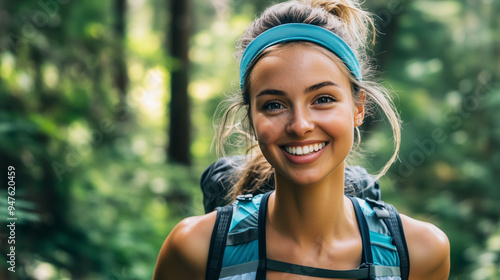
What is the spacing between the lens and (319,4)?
2428 millimetres

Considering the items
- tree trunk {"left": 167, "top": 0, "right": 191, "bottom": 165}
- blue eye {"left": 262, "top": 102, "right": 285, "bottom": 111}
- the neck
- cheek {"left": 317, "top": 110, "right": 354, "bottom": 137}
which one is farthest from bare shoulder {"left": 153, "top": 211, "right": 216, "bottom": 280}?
tree trunk {"left": 167, "top": 0, "right": 191, "bottom": 165}

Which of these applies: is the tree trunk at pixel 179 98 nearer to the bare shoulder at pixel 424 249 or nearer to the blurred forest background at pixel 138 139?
the blurred forest background at pixel 138 139

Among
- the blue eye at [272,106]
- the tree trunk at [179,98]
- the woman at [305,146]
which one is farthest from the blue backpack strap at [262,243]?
the tree trunk at [179,98]

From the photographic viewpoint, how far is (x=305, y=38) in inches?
83.8

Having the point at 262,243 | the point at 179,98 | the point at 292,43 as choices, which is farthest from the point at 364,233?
the point at 179,98

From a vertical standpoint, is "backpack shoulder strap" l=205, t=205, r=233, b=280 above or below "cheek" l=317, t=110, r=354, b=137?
below

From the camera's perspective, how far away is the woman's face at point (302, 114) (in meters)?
2.05

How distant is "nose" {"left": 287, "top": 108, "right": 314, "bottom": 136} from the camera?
6.61 feet

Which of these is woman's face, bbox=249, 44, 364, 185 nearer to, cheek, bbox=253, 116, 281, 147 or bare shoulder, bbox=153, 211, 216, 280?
cheek, bbox=253, 116, 281, 147

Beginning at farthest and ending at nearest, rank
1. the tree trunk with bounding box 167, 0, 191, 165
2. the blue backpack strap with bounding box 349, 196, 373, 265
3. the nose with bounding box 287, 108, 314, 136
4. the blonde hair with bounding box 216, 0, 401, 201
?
the tree trunk with bounding box 167, 0, 191, 165
the blonde hair with bounding box 216, 0, 401, 201
the blue backpack strap with bounding box 349, 196, 373, 265
the nose with bounding box 287, 108, 314, 136

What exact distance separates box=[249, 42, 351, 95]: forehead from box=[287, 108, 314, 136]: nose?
0.33 feet

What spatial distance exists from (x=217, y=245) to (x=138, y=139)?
1123 centimetres

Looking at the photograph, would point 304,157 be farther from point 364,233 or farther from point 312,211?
point 364,233

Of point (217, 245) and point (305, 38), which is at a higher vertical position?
point (305, 38)
